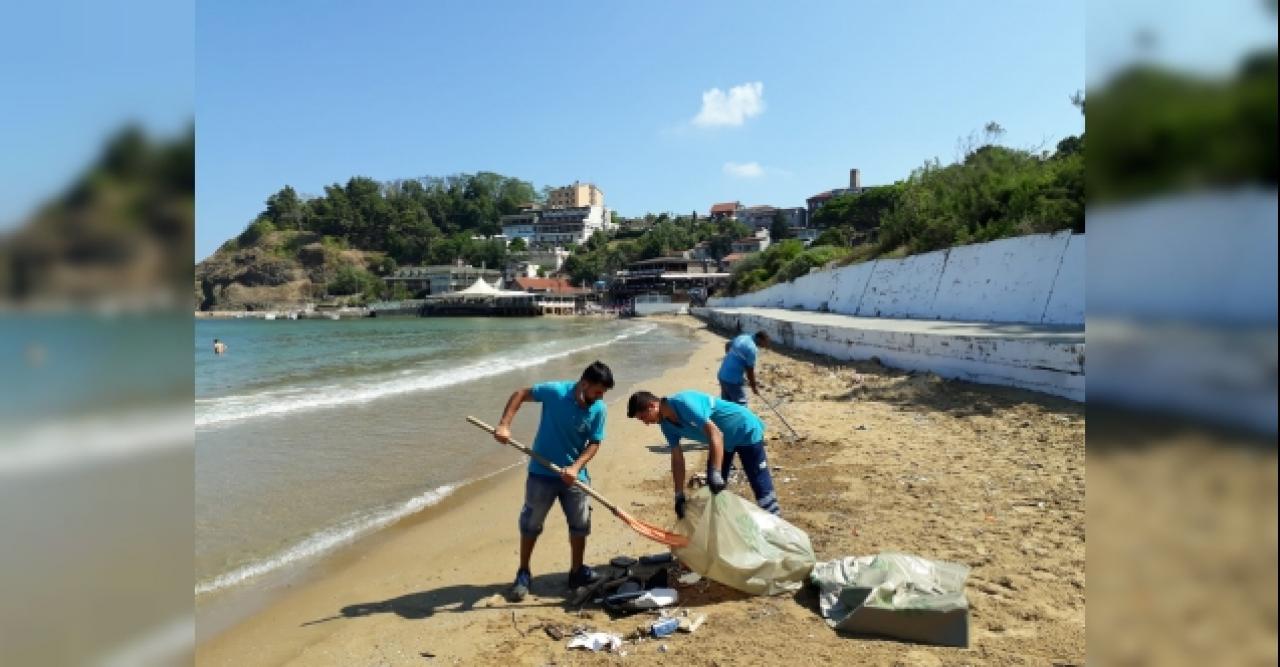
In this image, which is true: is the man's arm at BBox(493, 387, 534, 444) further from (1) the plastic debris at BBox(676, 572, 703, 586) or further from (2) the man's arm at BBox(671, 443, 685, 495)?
(1) the plastic debris at BBox(676, 572, 703, 586)

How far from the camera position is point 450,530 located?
6.78 m

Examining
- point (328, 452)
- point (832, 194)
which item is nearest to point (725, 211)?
point (832, 194)

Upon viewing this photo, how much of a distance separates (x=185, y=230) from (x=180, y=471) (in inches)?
20.3

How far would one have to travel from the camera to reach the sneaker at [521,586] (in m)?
4.88

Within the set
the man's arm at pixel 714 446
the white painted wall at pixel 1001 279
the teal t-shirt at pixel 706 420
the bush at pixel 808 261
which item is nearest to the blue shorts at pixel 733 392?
the teal t-shirt at pixel 706 420

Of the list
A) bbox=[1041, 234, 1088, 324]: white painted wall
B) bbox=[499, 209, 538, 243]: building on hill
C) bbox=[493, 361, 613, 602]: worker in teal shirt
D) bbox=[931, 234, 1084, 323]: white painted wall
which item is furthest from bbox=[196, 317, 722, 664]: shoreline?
bbox=[499, 209, 538, 243]: building on hill

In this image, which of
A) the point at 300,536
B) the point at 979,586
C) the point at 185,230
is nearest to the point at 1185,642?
the point at 185,230

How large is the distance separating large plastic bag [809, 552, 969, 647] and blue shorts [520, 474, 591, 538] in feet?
5.30

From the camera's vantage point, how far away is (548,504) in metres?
4.94

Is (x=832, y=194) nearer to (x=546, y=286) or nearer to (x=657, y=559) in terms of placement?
(x=546, y=286)

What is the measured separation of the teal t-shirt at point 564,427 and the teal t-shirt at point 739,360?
3.29m

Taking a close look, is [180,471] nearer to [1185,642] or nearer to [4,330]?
[4,330]

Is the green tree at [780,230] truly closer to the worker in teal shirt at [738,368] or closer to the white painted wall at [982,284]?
the white painted wall at [982,284]

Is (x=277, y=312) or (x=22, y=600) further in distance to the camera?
(x=277, y=312)
